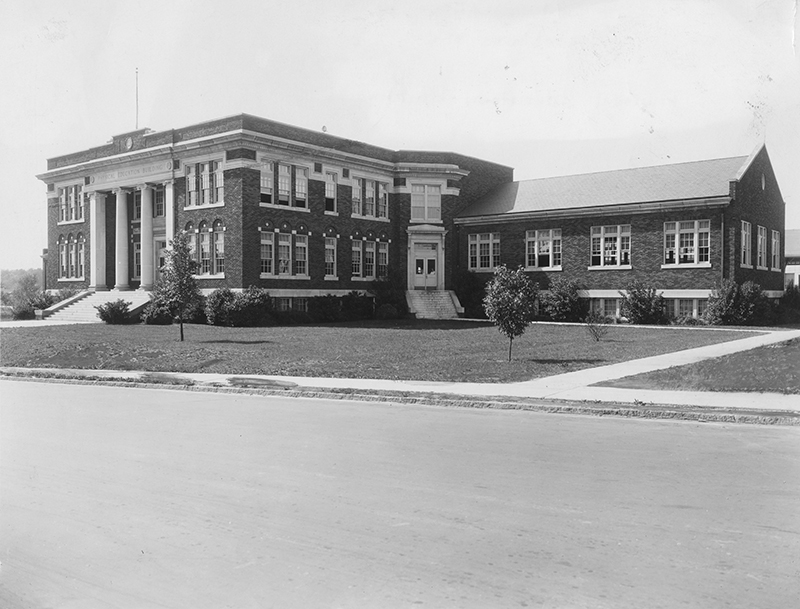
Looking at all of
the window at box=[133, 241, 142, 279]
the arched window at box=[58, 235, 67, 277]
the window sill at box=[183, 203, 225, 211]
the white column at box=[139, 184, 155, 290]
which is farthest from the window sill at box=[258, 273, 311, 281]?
the arched window at box=[58, 235, 67, 277]

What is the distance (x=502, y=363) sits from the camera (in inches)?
755

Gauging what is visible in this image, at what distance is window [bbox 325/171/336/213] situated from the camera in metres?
42.3

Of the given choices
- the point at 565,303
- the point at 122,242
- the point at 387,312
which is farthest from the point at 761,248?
the point at 122,242

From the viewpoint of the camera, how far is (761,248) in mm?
42094

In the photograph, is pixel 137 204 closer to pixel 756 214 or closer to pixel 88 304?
pixel 88 304

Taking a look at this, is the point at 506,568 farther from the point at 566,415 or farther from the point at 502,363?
the point at 502,363

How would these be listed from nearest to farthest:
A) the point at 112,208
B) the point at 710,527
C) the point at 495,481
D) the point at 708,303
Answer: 1. the point at 710,527
2. the point at 495,481
3. the point at 708,303
4. the point at 112,208

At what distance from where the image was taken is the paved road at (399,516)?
485cm

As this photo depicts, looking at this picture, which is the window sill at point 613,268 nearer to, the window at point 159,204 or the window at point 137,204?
the window at point 159,204

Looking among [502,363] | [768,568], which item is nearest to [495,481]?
[768,568]

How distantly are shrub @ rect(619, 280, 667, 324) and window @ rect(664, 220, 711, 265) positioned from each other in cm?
206

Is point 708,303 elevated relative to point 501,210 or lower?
lower

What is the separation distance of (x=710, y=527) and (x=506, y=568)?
6.29 feet

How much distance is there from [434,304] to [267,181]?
502 inches
